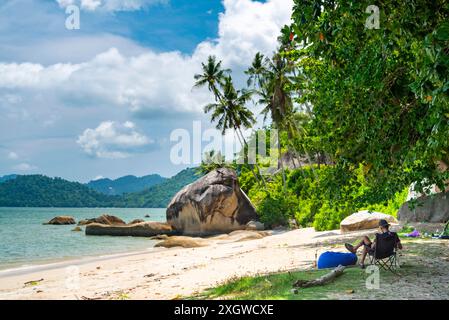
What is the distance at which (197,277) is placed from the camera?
38.8ft

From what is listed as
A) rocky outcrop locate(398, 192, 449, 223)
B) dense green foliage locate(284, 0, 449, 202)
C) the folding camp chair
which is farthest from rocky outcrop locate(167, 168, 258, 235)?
the folding camp chair

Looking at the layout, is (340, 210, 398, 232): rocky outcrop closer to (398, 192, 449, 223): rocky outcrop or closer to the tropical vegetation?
(398, 192, 449, 223): rocky outcrop

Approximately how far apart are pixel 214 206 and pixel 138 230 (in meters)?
9.37

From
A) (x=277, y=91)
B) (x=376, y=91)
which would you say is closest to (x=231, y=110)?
(x=277, y=91)

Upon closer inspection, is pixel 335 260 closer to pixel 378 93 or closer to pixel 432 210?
pixel 378 93

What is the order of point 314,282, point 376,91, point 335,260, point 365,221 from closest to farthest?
point 314,282
point 376,91
point 335,260
point 365,221

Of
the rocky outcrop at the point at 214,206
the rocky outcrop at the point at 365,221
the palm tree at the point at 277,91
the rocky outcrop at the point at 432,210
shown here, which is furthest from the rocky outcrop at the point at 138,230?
the rocky outcrop at the point at 432,210

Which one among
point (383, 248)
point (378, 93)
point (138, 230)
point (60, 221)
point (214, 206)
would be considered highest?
point (378, 93)

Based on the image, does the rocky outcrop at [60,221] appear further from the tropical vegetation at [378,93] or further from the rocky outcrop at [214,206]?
the tropical vegetation at [378,93]

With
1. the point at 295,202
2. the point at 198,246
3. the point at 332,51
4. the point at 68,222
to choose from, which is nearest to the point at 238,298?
the point at 332,51

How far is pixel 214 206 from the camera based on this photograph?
3947cm

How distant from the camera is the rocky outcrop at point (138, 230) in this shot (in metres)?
42.7
